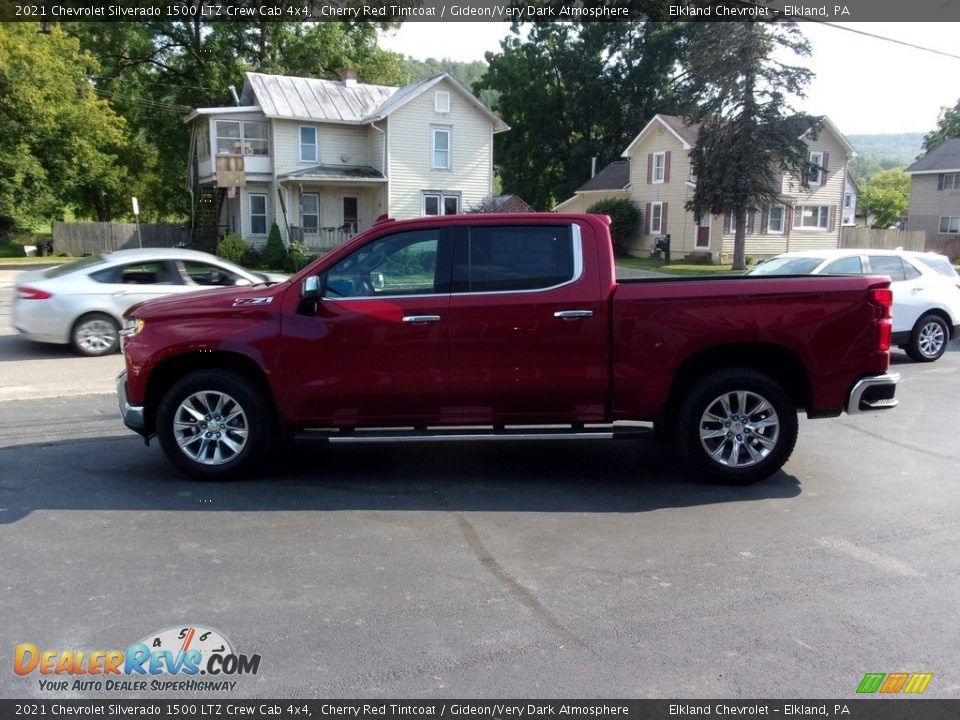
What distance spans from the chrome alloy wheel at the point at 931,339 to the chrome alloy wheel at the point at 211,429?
10211mm

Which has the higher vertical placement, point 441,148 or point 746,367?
point 441,148

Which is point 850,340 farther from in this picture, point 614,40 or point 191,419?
point 614,40

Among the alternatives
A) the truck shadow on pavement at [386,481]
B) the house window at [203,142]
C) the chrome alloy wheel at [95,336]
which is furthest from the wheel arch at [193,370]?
the house window at [203,142]

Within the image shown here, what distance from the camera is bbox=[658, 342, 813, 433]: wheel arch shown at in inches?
237

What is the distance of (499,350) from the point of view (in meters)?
5.89

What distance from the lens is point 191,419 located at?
6121 mm

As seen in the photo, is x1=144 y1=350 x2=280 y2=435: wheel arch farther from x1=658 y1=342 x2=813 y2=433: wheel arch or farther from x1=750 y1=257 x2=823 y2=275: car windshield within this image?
x1=750 y1=257 x2=823 y2=275: car windshield

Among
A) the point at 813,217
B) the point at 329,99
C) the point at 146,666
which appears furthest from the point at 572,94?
the point at 146,666

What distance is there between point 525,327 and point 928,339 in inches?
348

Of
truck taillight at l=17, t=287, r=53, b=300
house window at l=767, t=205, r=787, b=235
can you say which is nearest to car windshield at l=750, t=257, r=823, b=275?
truck taillight at l=17, t=287, r=53, b=300

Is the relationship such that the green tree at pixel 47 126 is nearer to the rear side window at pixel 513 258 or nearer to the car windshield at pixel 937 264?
the car windshield at pixel 937 264

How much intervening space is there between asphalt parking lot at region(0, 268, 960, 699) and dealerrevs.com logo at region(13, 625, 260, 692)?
0.05 m

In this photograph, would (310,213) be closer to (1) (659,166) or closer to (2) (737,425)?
(1) (659,166)

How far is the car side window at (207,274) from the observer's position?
11727mm
